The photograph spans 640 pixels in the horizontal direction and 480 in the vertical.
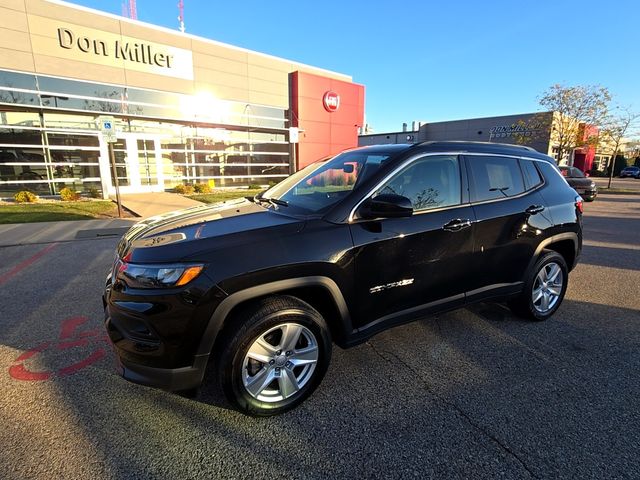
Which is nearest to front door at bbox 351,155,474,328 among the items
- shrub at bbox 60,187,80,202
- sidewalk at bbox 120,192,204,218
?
sidewalk at bbox 120,192,204,218

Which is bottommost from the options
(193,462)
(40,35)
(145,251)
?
(193,462)

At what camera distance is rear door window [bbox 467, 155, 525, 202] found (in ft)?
10.9

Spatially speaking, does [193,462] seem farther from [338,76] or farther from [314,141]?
[338,76]

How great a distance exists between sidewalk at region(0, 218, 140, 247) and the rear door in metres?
8.09

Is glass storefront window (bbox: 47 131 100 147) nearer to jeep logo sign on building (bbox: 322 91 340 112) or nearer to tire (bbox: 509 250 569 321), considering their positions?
jeep logo sign on building (bbox: 322 91 340 112)

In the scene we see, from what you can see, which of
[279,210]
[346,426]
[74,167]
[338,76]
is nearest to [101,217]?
[74,167]

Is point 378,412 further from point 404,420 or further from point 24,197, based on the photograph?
point 24,197

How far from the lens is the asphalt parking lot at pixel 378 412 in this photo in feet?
6.77

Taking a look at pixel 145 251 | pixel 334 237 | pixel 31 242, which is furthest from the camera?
pixel 31 242

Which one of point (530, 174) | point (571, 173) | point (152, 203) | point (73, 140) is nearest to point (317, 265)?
point (530, 174)

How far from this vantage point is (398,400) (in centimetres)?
261

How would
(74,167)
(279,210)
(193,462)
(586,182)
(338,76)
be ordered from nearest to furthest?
1. (193,462)
2. (279,210)
3. (74,167)
4. (586,182)
5. (338,76)

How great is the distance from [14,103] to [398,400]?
17584 mm

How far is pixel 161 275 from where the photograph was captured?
7.14ft
